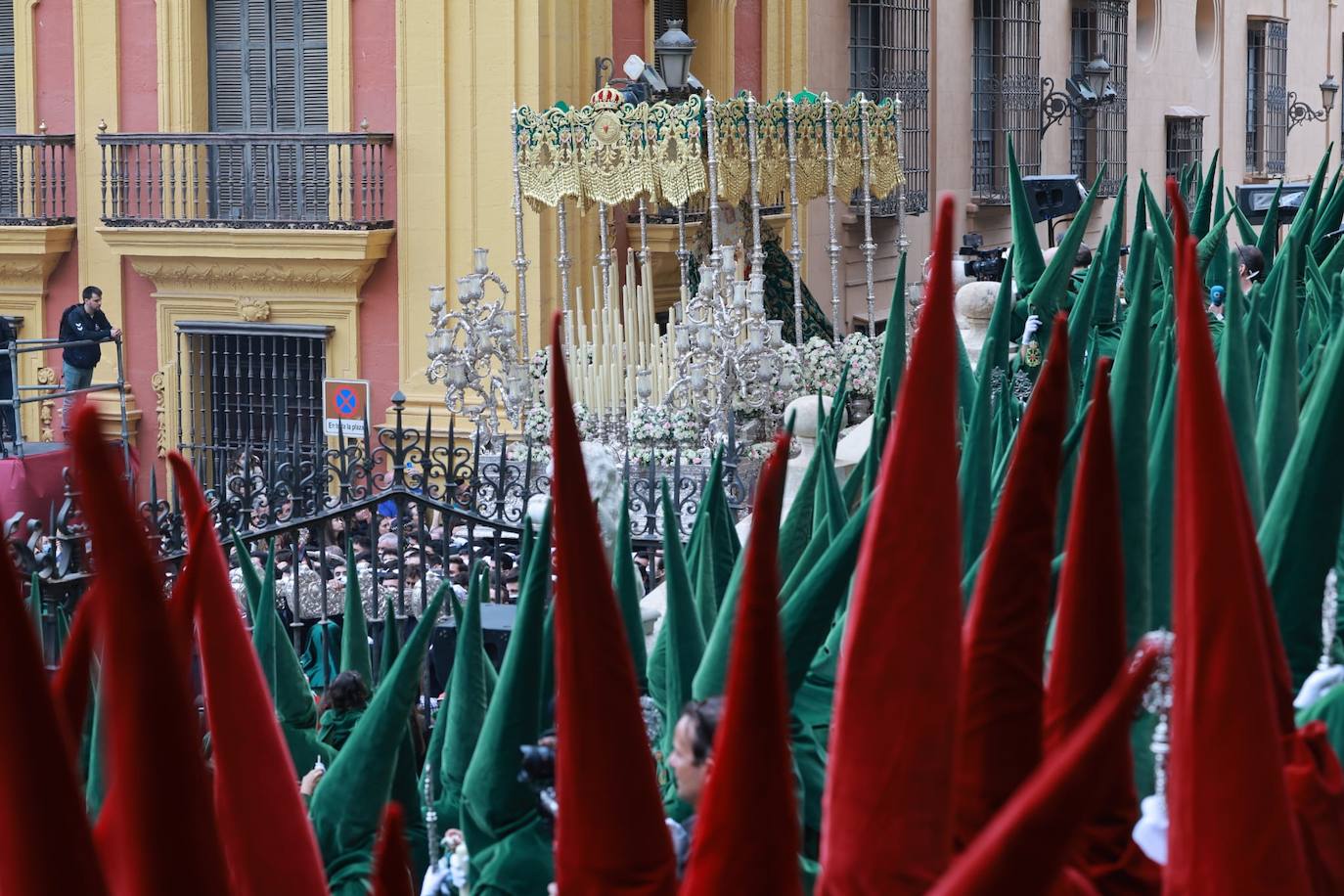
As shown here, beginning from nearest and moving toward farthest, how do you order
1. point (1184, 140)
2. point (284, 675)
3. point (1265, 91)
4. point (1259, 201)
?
point (284, 675) < point (1259, 201) < point (1184, 140) < point (1265, 91)

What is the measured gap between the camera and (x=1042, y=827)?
72 cm

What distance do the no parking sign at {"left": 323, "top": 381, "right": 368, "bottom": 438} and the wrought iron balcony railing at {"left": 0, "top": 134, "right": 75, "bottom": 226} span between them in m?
2.84

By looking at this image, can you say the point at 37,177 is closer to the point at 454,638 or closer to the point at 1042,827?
the point at 454,638

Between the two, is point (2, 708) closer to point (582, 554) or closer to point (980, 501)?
point (582, 554)

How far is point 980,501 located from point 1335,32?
29.9m

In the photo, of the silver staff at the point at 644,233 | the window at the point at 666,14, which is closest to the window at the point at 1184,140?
the window at the point at 666,14

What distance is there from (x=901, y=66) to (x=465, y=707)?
1600 centimetres

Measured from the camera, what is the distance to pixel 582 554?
0.94 metres

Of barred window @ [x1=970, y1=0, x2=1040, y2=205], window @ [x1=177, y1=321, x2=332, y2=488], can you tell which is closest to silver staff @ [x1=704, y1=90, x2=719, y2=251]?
window @ [x1=177, y1=321, x2=332, y2=488]

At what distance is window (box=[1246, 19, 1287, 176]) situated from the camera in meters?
26.0

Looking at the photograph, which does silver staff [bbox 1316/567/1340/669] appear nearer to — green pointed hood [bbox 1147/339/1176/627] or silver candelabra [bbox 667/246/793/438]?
green pointed hood [bbox 1147/339/1176/627]

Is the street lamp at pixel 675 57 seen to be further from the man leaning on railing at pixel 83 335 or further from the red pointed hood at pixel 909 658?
the red pointed hood at pixel 909 658

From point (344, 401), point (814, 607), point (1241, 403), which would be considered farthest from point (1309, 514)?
point (344, 401)

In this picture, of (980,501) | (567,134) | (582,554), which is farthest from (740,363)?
(582,554)
